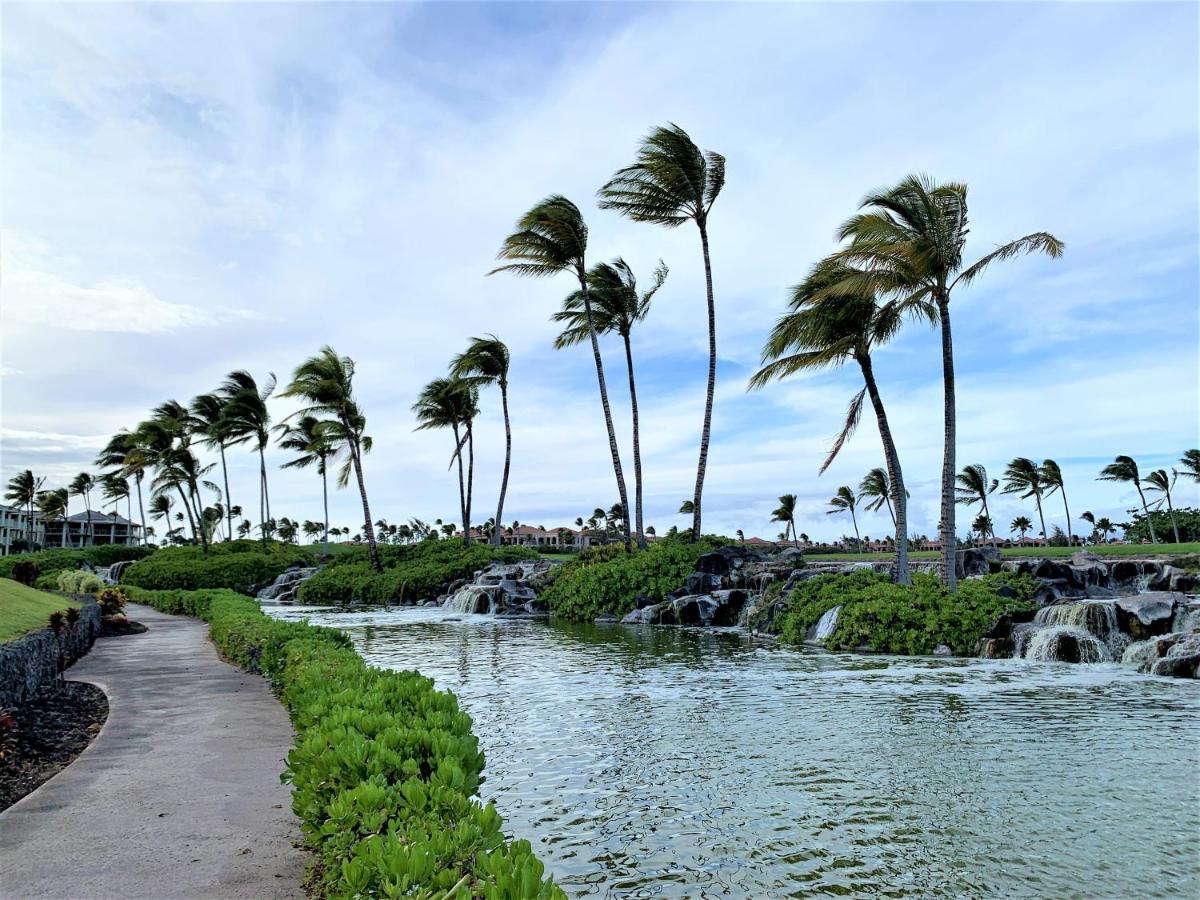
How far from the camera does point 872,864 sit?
5.28 metres

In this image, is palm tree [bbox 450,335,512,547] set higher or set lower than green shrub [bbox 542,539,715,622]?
higher

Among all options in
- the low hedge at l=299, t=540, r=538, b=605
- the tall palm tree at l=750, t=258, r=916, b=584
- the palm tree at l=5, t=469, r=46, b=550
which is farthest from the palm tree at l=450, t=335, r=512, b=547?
the palm tree at l=5, t=469, r=46, b=550

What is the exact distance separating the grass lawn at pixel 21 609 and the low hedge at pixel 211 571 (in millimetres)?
30713

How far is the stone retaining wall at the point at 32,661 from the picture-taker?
30.1 feet

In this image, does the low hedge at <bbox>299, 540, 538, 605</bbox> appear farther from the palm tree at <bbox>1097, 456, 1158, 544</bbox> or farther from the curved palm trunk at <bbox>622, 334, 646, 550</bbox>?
A: the palm tree at <bbox>1097, 456, 1158, 544</bbox>

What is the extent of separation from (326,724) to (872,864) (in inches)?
143

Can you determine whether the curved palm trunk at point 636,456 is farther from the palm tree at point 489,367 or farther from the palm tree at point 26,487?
the palm tree at point 26,487

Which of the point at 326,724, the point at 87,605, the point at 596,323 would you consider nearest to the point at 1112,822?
the point at 326,724

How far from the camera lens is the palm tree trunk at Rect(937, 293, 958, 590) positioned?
18578 millimetres

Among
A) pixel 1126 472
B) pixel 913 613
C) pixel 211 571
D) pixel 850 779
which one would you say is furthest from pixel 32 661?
pixel 1126 472

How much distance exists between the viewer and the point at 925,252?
696 inches

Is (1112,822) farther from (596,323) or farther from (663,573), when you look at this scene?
(596,323)

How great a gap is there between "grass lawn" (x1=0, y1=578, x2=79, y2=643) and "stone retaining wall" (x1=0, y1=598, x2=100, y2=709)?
7.8 inches

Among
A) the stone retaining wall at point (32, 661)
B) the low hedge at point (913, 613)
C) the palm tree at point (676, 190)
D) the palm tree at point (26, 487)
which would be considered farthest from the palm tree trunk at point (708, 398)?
the palm tree at point (26, 487)
